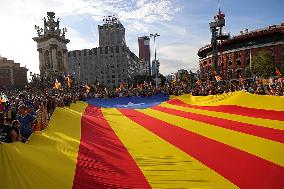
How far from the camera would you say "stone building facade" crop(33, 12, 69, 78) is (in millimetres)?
118688

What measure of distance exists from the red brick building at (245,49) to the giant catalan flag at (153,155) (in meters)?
67.8

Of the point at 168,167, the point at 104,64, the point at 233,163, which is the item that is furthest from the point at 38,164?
the point at 104,64

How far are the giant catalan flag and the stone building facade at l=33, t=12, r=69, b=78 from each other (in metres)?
104

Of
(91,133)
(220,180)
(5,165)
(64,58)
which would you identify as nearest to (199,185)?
(220,180)

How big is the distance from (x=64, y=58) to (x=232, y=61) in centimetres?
6206

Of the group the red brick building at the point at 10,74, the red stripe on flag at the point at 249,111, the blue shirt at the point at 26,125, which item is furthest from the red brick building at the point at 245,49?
the red brick building at the point at 10,74

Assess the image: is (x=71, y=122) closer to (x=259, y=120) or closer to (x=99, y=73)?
(x=259, y=120)

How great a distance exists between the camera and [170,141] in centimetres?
1379

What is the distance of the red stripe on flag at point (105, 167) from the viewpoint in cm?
792

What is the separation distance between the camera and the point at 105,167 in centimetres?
923

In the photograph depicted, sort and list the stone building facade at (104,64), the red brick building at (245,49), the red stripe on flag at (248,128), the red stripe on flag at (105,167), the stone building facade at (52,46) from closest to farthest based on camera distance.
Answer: the red stripe on flag at (105,167) → the red stripe on flag at (248,128) → the red brick building at (245,49) → the stone building facade at (52,46) → the stone building facade at (104,64)

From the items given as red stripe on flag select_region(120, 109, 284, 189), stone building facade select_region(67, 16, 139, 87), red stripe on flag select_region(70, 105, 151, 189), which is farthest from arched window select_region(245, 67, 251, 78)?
stone building facade select_region(67, 16, 139, 87)

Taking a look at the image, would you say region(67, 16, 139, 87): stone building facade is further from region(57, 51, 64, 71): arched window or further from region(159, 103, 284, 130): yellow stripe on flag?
region(159, 103, 284, 130): yellow stripe on flag

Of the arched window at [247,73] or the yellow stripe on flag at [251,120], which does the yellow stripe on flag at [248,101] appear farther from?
the arched window at [247,73]
